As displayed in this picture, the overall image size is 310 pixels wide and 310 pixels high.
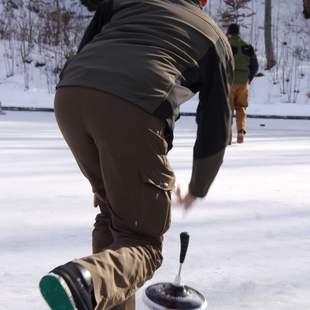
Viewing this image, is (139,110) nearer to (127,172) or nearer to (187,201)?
(127,172)

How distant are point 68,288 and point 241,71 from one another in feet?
19.4

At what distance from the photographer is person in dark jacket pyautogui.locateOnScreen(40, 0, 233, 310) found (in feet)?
4.64

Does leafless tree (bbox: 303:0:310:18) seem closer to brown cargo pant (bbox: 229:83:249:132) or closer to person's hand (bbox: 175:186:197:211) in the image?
brown cargo pant (bbox: 229:83:249:132)

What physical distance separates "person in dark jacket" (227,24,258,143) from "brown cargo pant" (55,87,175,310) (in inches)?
212

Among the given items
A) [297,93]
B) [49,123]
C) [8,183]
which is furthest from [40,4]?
[8,183]

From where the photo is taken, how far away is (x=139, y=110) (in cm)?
141

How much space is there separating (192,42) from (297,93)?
1299cm

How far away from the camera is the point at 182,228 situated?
2906mm

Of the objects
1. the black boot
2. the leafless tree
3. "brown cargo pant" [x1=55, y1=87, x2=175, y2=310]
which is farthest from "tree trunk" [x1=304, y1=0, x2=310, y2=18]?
the black boot

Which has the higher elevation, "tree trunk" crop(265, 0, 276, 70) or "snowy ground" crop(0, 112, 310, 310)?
"snowy ground" crop(0, 112, 310, 310)

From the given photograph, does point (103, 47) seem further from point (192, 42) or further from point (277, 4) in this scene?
A: point (277, 4)

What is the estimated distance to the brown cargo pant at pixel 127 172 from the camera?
141 centimetres

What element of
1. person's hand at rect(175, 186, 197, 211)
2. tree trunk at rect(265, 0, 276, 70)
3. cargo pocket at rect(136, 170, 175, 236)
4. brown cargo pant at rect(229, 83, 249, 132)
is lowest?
tree trunk at rect(265, 0, 276, 70)

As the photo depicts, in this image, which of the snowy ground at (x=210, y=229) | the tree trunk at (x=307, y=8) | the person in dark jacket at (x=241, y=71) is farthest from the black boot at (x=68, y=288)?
the tree trunk at (x=307, y=8)
